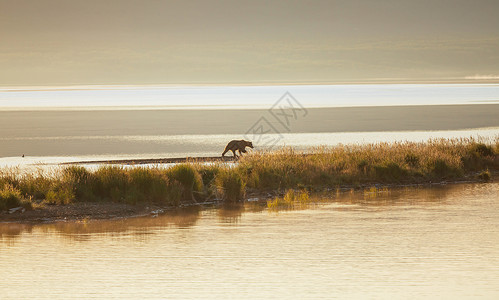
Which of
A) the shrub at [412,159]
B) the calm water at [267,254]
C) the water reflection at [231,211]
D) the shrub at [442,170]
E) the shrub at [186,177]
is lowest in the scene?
the calm water at [267,254]

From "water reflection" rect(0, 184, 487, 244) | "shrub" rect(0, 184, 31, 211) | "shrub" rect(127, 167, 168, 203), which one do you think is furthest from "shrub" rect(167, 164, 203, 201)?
"shrub" rect(0, 184, 31, 211)

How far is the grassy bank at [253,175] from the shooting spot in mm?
22516

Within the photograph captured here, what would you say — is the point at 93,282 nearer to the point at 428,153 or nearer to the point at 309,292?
the point at 309,292

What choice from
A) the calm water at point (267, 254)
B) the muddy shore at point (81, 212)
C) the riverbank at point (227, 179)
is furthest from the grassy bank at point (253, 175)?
the calm water at point (267, 254)

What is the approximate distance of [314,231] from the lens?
19328 millimetres

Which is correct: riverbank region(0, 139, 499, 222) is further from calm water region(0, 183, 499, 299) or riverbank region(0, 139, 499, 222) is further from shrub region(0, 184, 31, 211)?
calm water region(0, 183, 499, 299)

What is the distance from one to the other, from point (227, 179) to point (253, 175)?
6.53 ft

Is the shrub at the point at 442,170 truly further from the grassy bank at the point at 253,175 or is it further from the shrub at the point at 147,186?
the shrub at the point at 147,186

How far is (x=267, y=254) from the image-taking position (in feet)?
54.5

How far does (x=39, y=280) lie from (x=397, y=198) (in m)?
13.7

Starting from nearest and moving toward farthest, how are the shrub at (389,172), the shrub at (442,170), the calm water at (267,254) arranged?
1. the calm water at (267,254)
2. the shrub at (389,172)
3. the shrub at (442,170)

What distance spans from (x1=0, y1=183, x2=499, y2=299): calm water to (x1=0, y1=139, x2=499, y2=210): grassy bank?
1658 mm

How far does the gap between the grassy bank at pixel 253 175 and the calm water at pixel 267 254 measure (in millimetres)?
1658

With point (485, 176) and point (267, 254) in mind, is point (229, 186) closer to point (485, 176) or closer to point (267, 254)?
point (267, 254)
